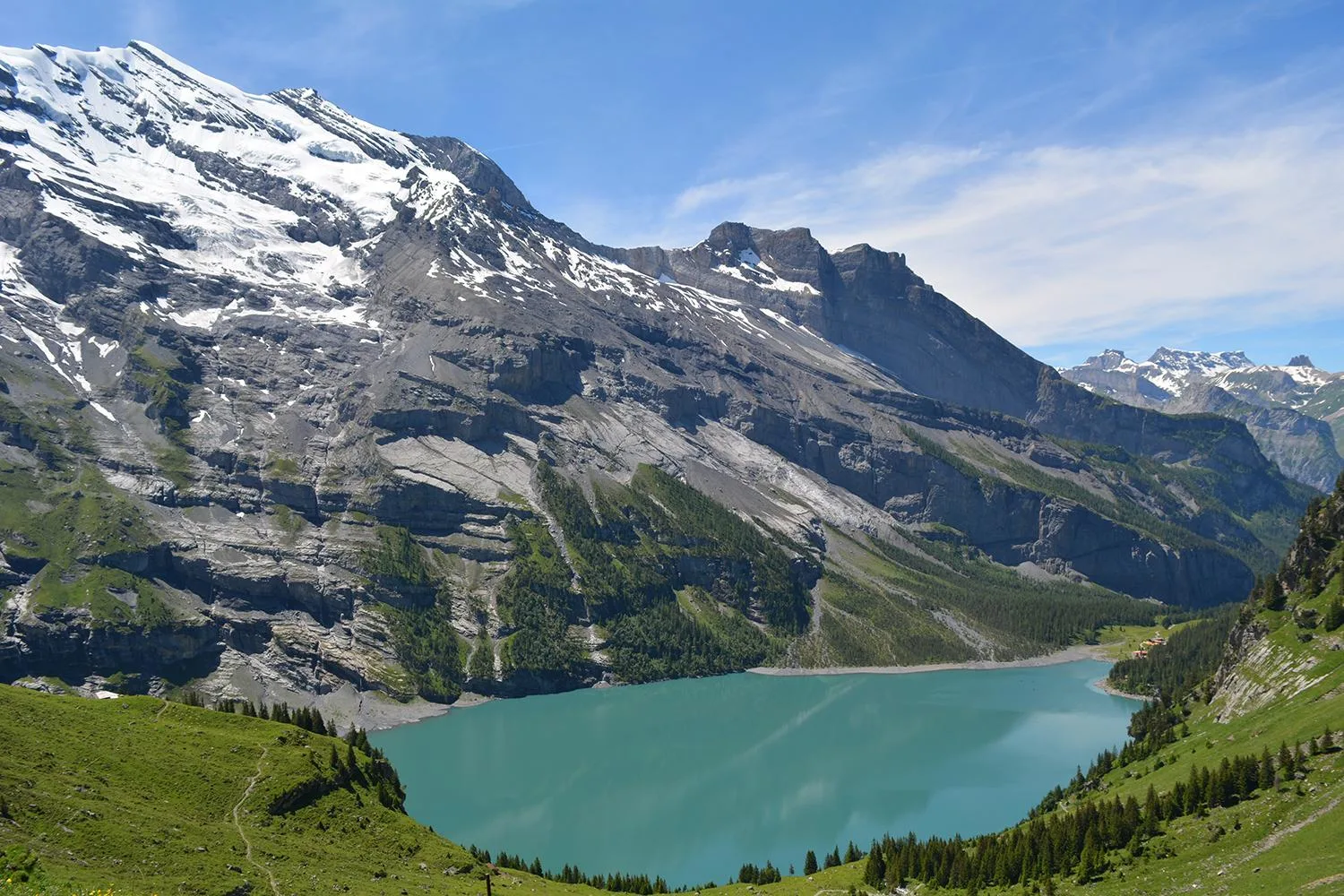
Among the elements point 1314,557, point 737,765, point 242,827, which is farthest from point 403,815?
point 737,765

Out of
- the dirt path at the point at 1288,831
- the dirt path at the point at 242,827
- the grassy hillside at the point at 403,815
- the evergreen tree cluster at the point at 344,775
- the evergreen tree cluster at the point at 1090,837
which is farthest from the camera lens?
the evergreen tree cluster at the point at 344,775

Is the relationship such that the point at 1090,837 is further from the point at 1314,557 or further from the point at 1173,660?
the point at 1173,660

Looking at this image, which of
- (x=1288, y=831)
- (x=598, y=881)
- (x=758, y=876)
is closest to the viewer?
(x=1288, y=831)

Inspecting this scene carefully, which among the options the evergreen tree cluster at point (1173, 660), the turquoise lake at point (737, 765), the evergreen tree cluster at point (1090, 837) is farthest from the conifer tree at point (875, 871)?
the evergreen tree cluster at point (1173, 660)

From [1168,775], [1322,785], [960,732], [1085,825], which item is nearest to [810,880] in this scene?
[1085,825]

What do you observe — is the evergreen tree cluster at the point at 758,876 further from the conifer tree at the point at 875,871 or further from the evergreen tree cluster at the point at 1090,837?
the evergreen tree cluster at the point at 1090,837

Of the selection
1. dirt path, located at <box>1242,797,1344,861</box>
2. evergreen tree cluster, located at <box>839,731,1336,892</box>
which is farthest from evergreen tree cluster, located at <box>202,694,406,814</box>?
dirt path, located at <box>1242,797,1344,861</box>

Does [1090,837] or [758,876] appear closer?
[1090,837]
